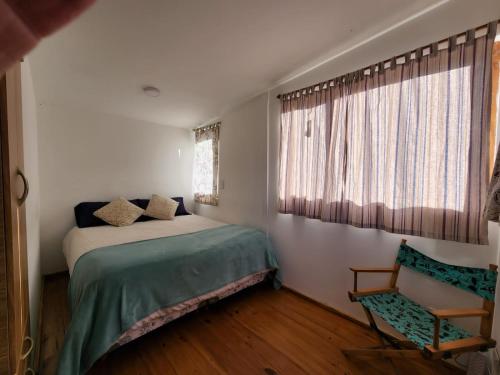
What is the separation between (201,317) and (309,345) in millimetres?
1010

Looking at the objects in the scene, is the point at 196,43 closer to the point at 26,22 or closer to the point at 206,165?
the point at 26,22

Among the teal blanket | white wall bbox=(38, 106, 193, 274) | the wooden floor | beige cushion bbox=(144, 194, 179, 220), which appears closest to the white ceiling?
white wall bbox=(38, 106, 193, 274)

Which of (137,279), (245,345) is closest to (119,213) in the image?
(137,279)

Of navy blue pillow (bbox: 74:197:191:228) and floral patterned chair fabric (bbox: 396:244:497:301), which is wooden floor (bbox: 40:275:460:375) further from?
navy blue pillow (bbox: 74:197:191:228)

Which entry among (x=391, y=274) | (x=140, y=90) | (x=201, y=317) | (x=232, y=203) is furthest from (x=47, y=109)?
(x=391, y=274)

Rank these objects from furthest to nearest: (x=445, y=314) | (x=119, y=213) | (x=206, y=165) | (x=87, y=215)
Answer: (x=206, y=165) → (x=119, y=213) → (x=87, y=215) → (x=445, y=314)

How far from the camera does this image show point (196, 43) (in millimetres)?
1740

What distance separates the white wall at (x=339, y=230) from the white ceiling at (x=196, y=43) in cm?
15

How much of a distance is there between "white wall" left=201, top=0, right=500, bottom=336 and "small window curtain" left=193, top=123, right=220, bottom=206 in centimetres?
23

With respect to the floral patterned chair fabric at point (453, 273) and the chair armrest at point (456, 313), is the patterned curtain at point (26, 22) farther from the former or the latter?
the floral patterned chair fabric at point (453, 273)

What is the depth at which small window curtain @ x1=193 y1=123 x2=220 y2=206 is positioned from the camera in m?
3.56

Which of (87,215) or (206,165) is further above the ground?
(206,165)

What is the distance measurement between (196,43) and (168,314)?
7.34 ft

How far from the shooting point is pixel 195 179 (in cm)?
419
